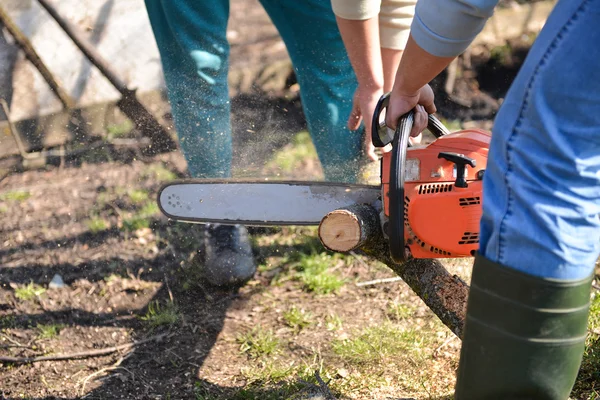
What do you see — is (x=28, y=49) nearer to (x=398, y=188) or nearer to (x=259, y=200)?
(x=259, y=200)

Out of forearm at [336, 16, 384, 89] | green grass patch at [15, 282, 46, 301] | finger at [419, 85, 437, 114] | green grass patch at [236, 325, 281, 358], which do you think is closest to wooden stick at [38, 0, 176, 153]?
green grass patch at [15, 282, 46, 301]

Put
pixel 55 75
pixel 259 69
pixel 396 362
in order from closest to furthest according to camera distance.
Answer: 1. pixel 396 362
2. pixel 55 75
3. pixel 259 69

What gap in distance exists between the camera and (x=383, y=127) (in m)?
1.82

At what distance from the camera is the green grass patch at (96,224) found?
3.04 m

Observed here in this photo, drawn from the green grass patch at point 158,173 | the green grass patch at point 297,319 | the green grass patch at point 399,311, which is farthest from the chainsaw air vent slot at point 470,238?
the green grass patch at point 158,173

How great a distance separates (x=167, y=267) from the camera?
9.01 feet

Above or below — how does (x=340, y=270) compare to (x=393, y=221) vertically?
below

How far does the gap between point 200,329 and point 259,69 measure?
2.20 m

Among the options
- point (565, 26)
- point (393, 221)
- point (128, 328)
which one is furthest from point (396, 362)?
point (565, 26)

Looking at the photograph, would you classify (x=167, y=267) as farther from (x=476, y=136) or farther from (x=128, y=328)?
(x=476, y=136)

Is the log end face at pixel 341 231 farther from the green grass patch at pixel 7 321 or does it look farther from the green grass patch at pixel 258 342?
the green grass patch at pixel 7 321

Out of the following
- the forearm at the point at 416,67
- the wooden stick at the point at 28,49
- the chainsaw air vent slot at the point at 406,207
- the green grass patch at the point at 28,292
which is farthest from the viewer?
the wooden stick at the point at 28,49

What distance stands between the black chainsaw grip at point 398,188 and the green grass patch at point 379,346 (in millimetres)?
600

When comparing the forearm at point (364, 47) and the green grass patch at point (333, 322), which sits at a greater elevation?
the forearm at point (364, 47)
